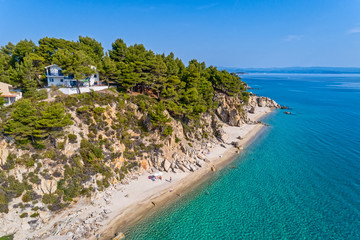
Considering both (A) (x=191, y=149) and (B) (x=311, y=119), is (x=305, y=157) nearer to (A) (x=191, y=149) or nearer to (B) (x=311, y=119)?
(A) (x=191, y=149)

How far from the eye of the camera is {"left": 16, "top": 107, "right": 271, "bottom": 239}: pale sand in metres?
26.0

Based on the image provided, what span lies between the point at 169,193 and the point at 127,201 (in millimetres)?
7563

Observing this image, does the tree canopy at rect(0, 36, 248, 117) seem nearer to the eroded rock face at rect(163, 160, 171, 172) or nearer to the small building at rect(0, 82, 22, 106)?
the small building at rect(0, 82, 22, 106)

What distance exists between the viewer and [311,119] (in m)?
75.8

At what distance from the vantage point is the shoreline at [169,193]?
1045 inches

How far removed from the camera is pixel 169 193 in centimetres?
3325

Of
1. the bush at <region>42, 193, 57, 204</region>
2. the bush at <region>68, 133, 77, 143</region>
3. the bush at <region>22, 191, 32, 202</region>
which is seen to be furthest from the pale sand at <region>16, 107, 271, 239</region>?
the bush at <region>68, 133, 77, 143</region>

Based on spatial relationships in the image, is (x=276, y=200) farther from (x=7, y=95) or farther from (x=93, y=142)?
(x=7, y=95)

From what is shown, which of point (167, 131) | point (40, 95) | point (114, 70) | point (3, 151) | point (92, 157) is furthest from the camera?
point (114, 70)

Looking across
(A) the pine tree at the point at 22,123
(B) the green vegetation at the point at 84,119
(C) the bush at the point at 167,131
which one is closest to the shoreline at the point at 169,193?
(B) the green vegetation at the point at 84,119

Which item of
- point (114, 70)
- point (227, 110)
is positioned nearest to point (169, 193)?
point (114, 70)

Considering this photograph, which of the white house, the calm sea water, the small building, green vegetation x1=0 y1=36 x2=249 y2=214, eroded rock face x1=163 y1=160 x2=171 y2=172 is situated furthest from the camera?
the white house

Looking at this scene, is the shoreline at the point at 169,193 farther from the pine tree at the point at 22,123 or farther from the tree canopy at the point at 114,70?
the pine tree at the point at 22,123

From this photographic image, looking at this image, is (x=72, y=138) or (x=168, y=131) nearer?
(x=72, y=138)
